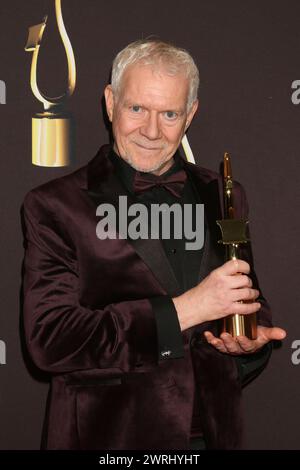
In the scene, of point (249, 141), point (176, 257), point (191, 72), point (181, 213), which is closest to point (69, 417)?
point (176, 257)

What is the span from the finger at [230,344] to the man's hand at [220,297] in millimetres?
50

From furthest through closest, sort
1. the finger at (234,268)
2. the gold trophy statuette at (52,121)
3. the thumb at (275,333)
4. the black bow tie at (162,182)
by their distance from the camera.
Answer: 1. the gold trophy statuette at (52,121)
2. the black bow tie at (162,182)
3. the thumb at (275,333)
4. the finger at (234,268)

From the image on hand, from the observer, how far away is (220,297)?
146 centimetres

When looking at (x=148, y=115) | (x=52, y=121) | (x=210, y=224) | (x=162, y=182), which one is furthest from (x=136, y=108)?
(x=52, y=121)

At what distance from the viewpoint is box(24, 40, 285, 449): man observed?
153 centimetres

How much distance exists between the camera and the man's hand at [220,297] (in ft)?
4.75

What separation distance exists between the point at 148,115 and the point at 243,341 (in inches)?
23.6

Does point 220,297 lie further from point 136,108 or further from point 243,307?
point 136,108

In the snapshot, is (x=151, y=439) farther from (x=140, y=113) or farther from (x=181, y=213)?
(x=140, y=113)

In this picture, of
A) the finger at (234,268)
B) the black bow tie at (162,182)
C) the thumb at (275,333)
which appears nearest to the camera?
the finger at (234,268)

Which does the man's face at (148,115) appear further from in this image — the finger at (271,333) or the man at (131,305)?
the finger at (271,333)

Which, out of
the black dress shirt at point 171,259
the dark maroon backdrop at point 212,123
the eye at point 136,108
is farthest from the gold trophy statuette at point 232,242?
the dark maroon backdrop at point 212,123

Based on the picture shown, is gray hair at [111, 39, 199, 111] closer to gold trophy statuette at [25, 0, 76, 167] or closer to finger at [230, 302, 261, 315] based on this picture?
gold trophy statuette at [25, 0, 76, 167]
